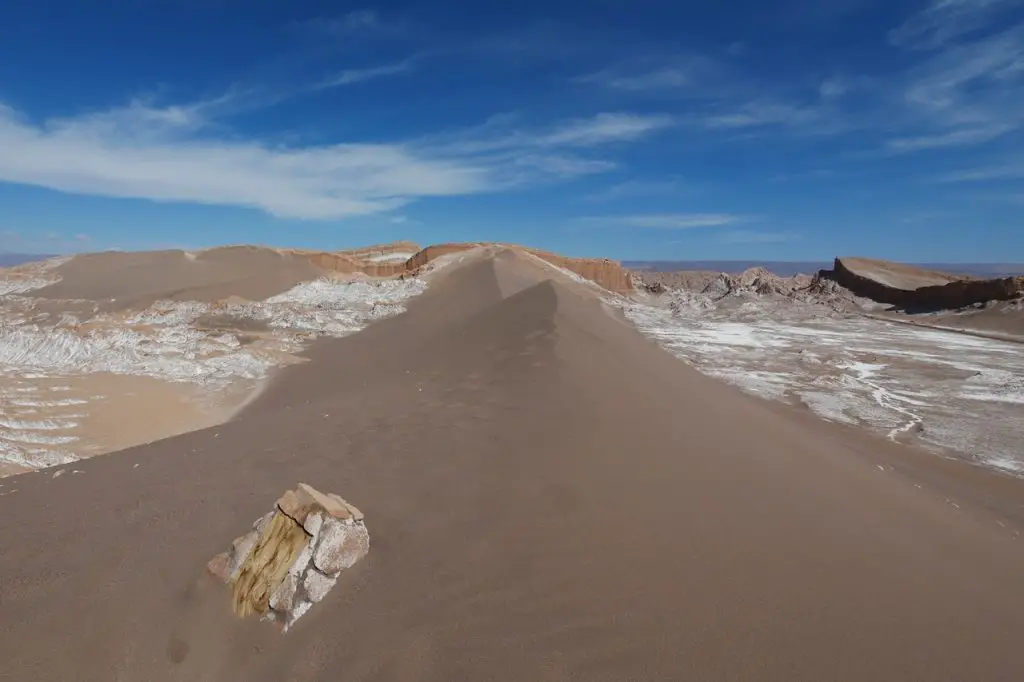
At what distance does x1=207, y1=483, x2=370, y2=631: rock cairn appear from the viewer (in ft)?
9.89

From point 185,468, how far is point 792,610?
565cm

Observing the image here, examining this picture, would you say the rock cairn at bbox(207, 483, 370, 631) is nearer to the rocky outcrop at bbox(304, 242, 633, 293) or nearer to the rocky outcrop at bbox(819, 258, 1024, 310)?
the rocky outcrop at bbox(819, 258, 1024, 310)

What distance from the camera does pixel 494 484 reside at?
4.59 meters

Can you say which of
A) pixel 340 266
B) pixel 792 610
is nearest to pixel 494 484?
pixel 792 610

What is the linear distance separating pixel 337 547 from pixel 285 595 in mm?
390

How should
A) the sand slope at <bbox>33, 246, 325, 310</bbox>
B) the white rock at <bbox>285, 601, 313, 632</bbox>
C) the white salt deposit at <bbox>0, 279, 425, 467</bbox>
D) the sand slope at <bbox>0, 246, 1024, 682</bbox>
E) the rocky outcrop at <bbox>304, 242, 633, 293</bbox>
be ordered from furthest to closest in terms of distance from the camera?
the rocky outcrop at <bbox>304, 242, 633, 293</bbox>
the sand slope at <bbox>33, 246, 325, 310</bbox>
the white salt deposit at <bbox>0, 279, 425, 467</bbox>
the white rock at <bbox>285, 601, 313, 632</bbox>
the sand slope at <bbox>0, 246, 1024, 682</bbox>

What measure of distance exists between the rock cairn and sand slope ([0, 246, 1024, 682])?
98 millimetres

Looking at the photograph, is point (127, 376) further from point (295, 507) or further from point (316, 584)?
point (316, 584)

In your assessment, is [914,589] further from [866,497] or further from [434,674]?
[434,674]

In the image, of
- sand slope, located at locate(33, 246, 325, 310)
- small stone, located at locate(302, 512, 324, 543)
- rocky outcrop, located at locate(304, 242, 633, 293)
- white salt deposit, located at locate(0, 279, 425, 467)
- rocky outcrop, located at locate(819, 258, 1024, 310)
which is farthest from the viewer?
rocky outcrop, located at locate(304, 242, 633, 293)

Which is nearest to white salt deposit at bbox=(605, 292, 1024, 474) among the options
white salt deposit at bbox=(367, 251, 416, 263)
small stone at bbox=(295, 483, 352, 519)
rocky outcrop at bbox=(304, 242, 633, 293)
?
small stone at bbox=(295, 483, 352, 519)

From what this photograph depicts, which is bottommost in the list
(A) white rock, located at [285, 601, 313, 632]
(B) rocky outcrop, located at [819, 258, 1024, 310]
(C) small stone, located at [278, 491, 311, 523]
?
(A) white rock, located at [285, 601, 313, 632]

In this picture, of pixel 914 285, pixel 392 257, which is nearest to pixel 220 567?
pixel 392 257

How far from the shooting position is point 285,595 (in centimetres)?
301
